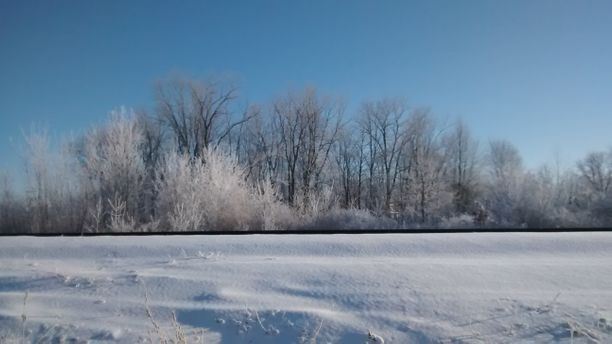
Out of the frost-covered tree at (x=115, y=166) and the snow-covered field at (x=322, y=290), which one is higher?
the frost-covered tree at (x=115, y=166)

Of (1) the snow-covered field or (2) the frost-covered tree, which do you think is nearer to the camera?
(1) the snow-covered field

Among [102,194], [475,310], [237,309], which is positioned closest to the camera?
[475,310]

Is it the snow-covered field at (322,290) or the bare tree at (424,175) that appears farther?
the bare tree at (424,175)

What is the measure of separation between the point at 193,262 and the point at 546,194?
77.4 ft

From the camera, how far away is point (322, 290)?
123 inches

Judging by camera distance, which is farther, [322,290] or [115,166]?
[115,166]

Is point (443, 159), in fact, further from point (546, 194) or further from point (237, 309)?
point (237, 309)

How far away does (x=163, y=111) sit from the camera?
24.7 metres

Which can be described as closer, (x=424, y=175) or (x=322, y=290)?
(x=322, y=290)

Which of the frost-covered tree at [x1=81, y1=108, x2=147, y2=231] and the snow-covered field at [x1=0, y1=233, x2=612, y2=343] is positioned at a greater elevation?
the frost-covered tree at [x1=81, y1=108, x2=147, y2=231]

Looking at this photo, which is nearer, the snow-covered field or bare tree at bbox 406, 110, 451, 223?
the snow-covered field

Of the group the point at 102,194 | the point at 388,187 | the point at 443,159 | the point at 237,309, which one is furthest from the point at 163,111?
the point at 237,309

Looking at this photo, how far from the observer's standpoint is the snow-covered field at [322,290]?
2.61 meters

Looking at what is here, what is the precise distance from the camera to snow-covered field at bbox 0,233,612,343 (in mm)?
2605
